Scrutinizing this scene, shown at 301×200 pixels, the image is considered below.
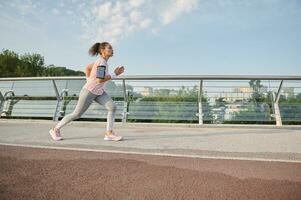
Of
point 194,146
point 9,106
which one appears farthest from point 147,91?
point 9,106

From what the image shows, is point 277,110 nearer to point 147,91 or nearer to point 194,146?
point 147,91

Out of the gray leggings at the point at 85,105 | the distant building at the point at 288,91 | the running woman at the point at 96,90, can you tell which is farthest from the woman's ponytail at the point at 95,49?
the distant building at the point at 288,91

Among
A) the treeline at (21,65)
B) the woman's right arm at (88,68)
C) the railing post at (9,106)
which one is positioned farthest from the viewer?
the treeline at (21,65)

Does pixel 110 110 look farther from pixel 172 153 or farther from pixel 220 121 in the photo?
pixel 220 121

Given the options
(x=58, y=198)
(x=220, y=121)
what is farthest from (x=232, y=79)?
(x=58, y=198)

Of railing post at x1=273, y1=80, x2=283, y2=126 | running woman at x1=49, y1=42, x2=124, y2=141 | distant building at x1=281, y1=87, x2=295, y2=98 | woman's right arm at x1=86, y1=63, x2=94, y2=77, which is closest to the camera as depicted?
running woman at x1=49, y1=42, x2=124, y2=141

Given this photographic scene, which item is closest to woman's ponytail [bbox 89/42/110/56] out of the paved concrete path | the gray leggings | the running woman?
the running woman

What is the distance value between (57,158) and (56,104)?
4755 millimetres

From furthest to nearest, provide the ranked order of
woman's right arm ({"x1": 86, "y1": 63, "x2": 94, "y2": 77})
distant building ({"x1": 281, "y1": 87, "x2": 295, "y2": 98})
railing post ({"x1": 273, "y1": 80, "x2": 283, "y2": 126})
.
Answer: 1. distant building ({"x1": 281, "y1": 87, "x2": 295, "y2": 98})
2. railing post ({"x1": 273, "y1": 80, "x2": 283, "y2": 126})
3. woman's right arm ({"x1": 86, "y1": 63, "x2": 94, "y2": 77})

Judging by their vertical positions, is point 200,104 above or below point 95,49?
below

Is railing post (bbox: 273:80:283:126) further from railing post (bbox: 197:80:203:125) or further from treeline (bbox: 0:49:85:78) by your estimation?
treeline (bbox: 0:49:85:78)

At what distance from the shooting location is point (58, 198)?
206 centimetres

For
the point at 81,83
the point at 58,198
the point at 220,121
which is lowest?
the point at 58,198

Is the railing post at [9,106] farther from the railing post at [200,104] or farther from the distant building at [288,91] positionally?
the distant building at [288,91]
